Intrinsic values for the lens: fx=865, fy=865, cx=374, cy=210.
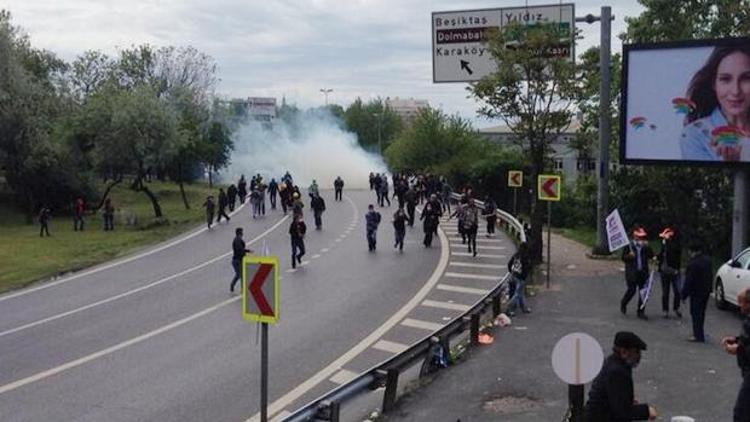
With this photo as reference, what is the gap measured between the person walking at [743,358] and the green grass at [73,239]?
63.5ft

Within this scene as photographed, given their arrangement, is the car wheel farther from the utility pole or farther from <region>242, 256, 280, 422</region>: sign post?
<region>242, 256, 280, 422</region>: sign post

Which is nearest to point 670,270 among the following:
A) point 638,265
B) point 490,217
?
point 638,265

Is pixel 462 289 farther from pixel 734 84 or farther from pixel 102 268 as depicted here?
pixel 102 268

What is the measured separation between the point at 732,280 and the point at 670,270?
1366 mm

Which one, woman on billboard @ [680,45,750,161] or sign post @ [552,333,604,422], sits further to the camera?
woman on billboard @ [680,45,750,161]

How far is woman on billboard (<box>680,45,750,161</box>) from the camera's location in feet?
63.6

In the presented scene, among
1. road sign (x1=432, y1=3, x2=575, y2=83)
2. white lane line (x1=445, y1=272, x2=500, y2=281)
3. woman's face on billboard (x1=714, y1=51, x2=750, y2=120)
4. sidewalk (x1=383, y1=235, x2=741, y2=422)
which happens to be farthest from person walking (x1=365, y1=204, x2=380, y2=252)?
woman's face on billboard (x1=714, y1=51, x2=750, y2=120)

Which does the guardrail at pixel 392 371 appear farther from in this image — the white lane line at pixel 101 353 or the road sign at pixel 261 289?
the white lane line at pixel 101 353

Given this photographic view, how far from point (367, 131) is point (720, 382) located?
12966cm

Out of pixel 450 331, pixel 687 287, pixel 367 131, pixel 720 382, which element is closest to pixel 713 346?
pixel 687 287

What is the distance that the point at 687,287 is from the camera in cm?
1385

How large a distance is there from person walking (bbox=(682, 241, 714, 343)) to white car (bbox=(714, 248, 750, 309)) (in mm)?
2327

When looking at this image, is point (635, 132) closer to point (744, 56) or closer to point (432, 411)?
point (744, 56)

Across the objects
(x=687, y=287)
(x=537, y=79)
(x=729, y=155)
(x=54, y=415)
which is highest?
(x=537, y=79)
